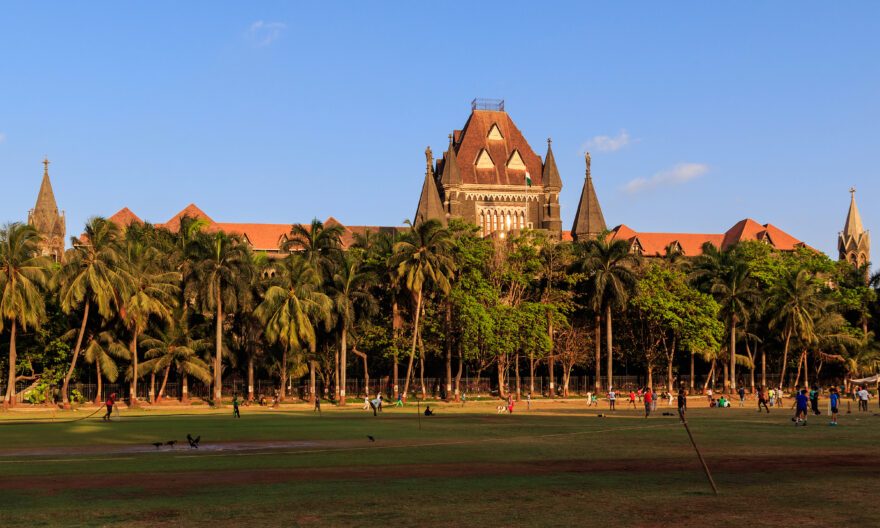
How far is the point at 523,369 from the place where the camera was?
272 ft

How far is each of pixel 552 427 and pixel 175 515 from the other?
2409 cm

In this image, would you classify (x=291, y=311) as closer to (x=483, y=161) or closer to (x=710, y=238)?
(x=483, y=161)

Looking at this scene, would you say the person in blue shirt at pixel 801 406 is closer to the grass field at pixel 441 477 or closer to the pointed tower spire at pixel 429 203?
the grass field at pixel 441 477

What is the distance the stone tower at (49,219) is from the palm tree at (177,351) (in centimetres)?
3540

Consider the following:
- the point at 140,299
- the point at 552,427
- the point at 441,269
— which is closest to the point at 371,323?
the point at 441,269

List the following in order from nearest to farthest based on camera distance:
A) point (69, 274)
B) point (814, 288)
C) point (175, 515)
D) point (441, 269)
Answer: point (175, 515)
point (69, 274)
point (441, 269)
point (814, 288)

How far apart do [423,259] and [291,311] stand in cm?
1088

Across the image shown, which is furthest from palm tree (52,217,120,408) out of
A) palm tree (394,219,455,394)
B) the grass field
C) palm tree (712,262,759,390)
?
palm tree (712,262,759,390)

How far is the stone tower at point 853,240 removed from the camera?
4966 inches

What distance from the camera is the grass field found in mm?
14719

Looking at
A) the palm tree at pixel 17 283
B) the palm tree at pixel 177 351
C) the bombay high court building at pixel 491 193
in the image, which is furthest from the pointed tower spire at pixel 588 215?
the palm tree at pixel 17 283

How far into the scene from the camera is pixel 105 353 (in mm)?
60969

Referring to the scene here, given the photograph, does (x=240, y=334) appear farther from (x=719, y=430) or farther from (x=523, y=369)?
(x=719, y=430)

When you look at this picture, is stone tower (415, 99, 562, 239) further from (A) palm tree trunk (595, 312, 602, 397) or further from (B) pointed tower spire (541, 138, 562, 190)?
(A) palm tree trunk (595, 312, 602, 397)
